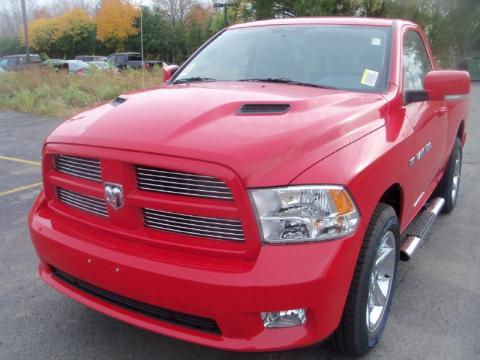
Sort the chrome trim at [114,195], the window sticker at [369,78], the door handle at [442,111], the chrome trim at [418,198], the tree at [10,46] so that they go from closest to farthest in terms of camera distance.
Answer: the chrome trim at [114,195], the window sticker at [369,78], the chrome trim at [418,198], the door handle at [442,111], the tree at [10,46]

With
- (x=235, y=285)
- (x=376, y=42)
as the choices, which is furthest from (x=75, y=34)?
(x=235, y=285)

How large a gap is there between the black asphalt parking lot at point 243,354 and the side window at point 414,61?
4.55ft

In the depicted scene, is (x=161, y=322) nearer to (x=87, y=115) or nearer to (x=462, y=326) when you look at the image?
(x=87, y=115)

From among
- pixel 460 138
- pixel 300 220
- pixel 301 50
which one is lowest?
pixel 460 138

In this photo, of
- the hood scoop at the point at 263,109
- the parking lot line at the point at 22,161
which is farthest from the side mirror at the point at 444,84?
the parking lot line at the point at 22,161

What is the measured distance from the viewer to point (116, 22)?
49.1 m

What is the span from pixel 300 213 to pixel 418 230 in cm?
190

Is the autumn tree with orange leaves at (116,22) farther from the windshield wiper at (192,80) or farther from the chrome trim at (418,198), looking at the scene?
the chrome trim at (418,198)

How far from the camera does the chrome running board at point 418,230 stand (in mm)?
3379

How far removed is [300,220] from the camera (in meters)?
2.24

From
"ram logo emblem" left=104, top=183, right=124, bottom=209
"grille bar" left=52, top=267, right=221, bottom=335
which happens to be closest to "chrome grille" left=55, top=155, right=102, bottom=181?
"ram logo emblem" left=104, top=183, right=124, bottom=209

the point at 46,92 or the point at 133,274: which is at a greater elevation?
the point at 133,274

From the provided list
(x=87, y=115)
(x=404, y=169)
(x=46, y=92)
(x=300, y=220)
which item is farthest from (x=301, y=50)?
(x=46, y=92)

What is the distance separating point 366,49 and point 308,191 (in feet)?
5.76
